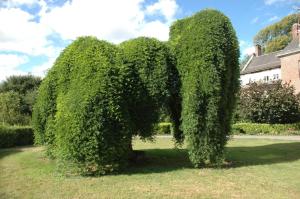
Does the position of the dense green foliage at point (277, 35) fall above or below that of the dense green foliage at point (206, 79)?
above

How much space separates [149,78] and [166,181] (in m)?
3.70

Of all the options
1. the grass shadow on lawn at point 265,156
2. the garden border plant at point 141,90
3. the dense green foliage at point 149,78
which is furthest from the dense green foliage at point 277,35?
the dense green foliage at point 149,78

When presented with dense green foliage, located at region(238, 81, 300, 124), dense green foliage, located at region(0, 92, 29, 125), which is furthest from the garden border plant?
dense green foliage, located at region(0, 92, 29, 125)

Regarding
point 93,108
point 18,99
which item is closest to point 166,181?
point 93,108

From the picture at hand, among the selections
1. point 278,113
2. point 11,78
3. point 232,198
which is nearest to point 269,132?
point 278,113

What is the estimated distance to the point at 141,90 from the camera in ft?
42.9

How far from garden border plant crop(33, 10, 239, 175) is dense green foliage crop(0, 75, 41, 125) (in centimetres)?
2568

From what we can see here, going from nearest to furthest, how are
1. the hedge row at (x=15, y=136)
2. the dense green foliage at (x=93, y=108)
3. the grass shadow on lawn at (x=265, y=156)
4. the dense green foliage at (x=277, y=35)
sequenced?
the dense green foliage at (x=93, y=108) → the grass shadow on lawn at (x=265, y=156) → the hedge row at (x=15, y=136) → the dense green foliage at (x=277, y=35)

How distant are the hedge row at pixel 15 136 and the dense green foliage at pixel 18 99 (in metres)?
9.93

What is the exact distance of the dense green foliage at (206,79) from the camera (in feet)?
42.0

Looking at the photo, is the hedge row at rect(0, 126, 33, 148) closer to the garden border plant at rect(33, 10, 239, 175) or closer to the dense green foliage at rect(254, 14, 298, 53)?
the garden border plant at rect(33, 10, 239, 175)

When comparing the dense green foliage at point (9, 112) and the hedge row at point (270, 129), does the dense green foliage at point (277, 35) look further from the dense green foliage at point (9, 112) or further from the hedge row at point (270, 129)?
the dense green foliage at point (9, 112)

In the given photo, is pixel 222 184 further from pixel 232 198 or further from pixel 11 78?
pixel 11 78

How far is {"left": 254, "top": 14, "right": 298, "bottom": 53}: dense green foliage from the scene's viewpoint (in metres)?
64.0
